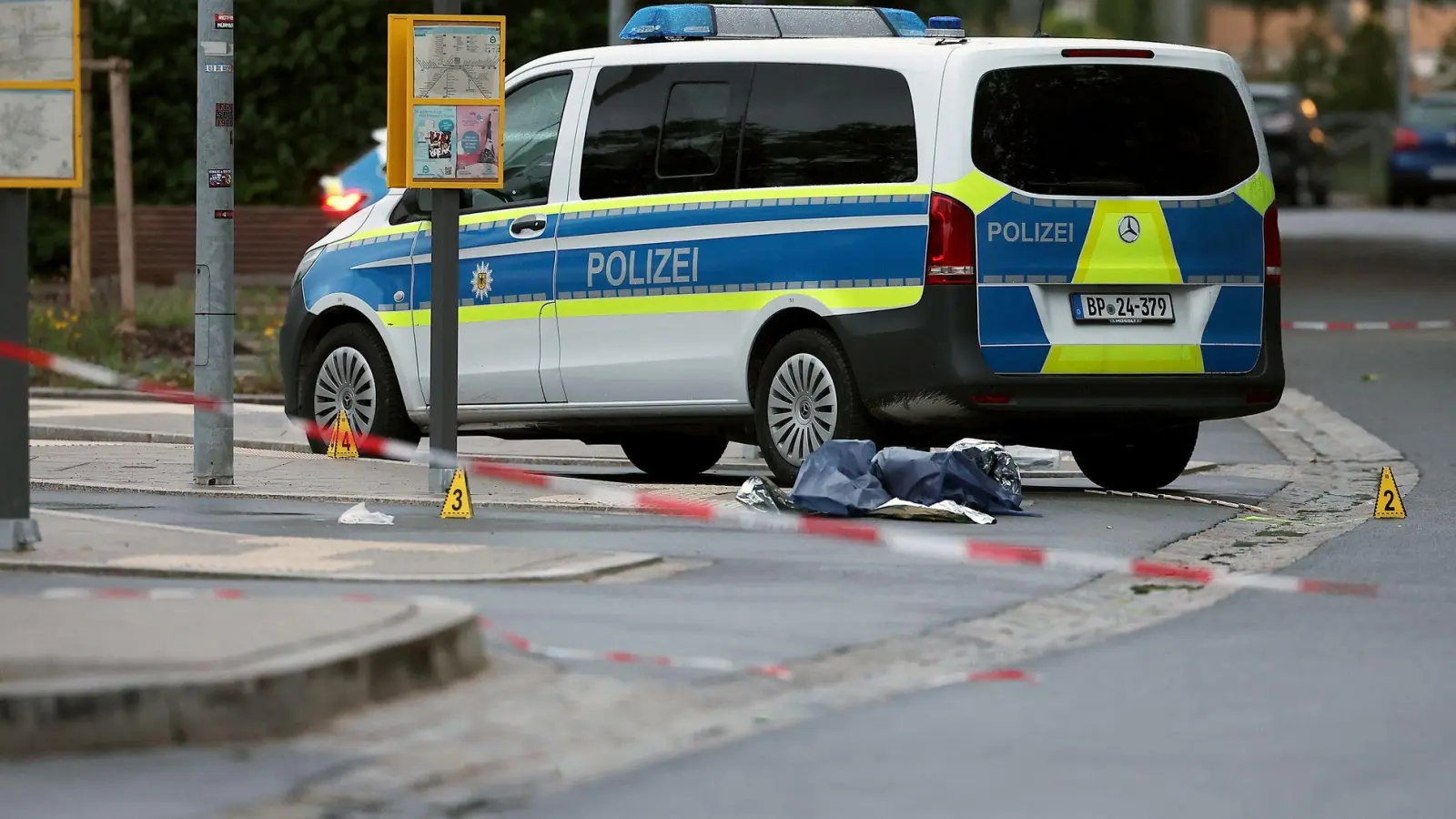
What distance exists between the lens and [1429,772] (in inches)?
269

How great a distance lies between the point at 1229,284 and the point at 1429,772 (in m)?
6.39

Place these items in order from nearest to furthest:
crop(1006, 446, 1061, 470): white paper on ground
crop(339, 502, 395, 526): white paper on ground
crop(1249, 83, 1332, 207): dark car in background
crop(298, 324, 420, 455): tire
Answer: crop(339, 502, 395, 526): white paper on ground < crop(298, 324, 420, 455): tire < crop(1006, 446, 1061, 470): white paper on ground < crop(1249, 83, 1332, 207): dark car in background

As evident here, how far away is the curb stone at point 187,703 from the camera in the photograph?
6.82 metres

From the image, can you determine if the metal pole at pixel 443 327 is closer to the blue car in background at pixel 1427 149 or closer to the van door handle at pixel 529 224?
the van door handle at pixel 529 224

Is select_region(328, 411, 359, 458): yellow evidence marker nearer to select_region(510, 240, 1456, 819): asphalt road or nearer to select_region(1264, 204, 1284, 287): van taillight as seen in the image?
select_region(1264, 204, 1284, 287): van taillight

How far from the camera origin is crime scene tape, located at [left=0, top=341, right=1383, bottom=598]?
10.0m

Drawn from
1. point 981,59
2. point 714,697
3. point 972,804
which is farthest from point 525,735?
point 981,59

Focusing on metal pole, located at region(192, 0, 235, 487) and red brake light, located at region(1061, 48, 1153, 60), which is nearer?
red brake light, located at region(1061, 48, 1153, 60)

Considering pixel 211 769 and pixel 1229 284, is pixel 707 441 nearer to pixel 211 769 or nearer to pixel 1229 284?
pixel 1229 284

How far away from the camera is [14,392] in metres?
9.93

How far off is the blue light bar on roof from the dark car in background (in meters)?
29.9

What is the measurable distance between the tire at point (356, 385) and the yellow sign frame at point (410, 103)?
1.85m

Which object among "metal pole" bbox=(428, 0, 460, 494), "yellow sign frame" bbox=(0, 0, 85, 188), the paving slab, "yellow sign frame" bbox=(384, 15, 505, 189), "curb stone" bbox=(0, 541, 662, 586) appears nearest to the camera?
"curb stone" bbox=(0, 541, 662, 586)

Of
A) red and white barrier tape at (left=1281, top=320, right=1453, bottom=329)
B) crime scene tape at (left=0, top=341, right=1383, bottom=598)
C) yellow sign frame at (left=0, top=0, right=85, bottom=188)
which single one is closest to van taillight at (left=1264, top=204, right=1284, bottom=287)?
crime scene tape at (left=0, top=341, right=1383, bottom=598)
